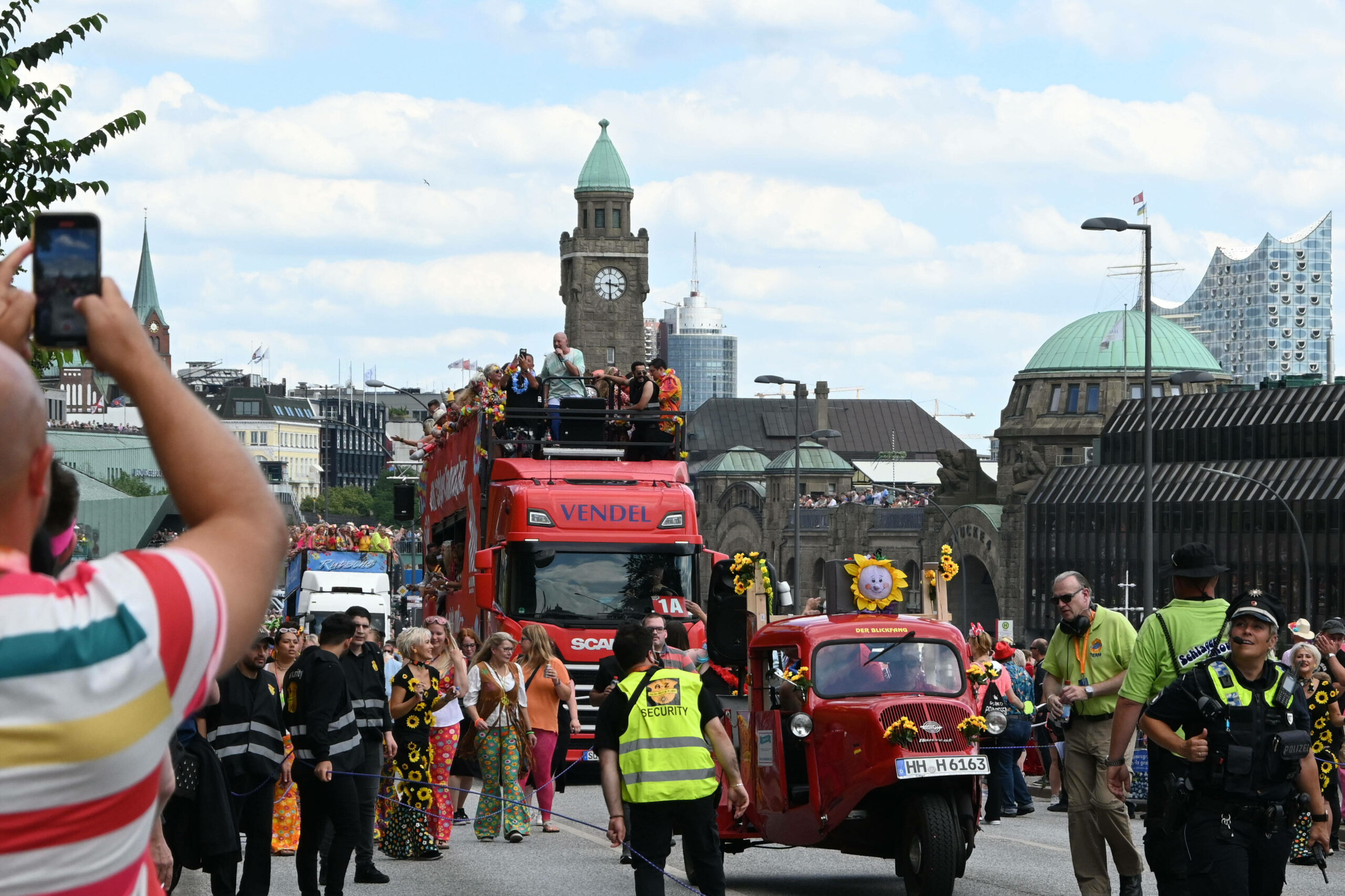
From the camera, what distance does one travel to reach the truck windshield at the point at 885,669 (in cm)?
1299

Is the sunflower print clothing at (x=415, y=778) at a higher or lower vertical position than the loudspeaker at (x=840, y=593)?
lower

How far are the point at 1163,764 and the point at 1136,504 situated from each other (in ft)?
354

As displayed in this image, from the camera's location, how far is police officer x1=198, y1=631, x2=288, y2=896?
11.1 metres

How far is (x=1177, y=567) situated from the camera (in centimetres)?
1004

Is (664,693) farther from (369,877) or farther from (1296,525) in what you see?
(1296,525)

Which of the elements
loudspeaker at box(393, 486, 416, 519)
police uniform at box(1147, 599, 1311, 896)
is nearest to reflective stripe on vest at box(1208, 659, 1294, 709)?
police uniform at box(1147, 599, 1311, 896)

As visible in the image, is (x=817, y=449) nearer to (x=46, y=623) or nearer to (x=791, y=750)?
(x=791, y=750)

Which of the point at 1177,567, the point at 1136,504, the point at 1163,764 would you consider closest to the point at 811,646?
the point at 1177,567

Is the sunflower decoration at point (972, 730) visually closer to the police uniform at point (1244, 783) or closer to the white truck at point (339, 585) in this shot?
the police uniform at point (1244, 783)

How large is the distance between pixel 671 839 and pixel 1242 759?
2.46 meters

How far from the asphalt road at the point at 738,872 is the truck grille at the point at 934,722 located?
1.23 m

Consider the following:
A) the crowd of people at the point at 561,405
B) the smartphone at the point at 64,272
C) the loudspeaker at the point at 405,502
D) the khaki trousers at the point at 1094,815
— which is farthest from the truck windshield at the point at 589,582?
the smartphone at the point at 64,272

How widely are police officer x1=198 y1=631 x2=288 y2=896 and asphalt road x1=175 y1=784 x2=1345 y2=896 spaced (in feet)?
7.29

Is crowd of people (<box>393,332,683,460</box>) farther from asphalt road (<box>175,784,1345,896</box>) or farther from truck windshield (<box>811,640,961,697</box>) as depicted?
truck windshield (<box>811,640,961,697</box>)
